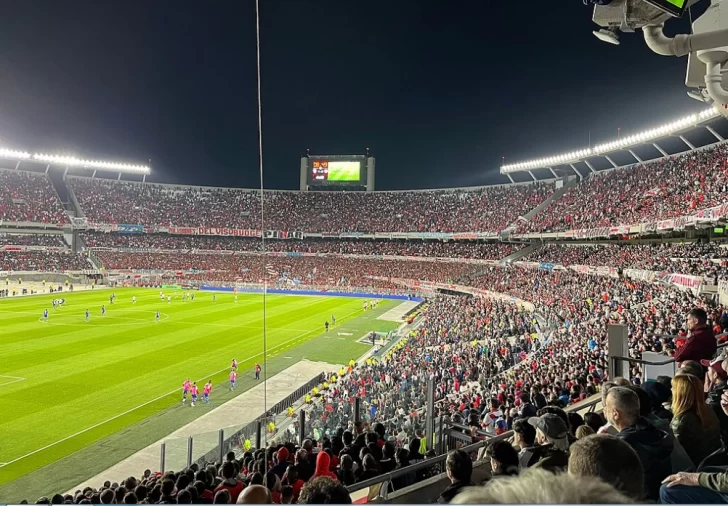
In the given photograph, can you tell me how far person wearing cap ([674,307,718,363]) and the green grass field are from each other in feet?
44.2

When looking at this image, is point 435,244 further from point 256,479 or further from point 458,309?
point 256,479

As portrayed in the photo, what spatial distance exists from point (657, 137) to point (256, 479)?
140ft

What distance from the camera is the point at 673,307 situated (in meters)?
15.4

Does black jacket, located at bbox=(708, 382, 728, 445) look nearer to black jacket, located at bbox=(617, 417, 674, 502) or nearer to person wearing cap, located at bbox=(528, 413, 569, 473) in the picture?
black jacket, located at bbox=(617, 417, 674, 502)

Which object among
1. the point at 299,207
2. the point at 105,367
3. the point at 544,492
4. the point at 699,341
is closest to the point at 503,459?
the point at 544,492

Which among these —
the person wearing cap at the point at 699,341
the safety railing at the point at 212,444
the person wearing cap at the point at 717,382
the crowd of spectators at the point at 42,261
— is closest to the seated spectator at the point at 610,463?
the person wearing cap at the point at 717,382

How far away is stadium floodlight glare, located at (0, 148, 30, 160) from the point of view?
60875 millimetres

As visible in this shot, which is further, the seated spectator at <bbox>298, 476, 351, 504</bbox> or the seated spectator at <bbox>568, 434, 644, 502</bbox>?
the seated spectator at <bbox>298, 476, 351, 504</bbox>

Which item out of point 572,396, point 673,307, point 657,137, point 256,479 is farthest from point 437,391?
point 657,137

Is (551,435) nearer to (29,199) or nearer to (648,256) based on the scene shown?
(648,256)

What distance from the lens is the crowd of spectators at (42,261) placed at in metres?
56.1

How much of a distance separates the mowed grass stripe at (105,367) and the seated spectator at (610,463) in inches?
598

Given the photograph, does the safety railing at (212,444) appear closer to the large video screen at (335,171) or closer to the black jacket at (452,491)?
the black jacket at (452,491)

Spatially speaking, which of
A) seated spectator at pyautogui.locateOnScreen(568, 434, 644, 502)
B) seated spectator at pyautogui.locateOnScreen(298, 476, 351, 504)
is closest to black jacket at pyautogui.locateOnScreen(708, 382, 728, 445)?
seated spectator at pyautogui.locateOnScreen(568, 434, 644, 502)
